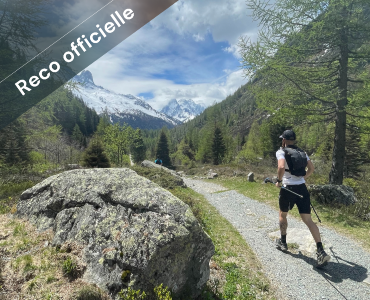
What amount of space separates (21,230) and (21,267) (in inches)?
60.1

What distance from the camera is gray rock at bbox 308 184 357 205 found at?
8.72 meters

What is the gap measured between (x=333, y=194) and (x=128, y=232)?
30.9ft

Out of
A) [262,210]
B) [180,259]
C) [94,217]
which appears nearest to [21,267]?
[94,217]

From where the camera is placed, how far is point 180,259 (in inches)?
129

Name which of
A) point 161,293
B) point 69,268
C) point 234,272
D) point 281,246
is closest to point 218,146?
point 281,246

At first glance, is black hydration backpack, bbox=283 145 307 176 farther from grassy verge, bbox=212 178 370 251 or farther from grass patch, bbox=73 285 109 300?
grass patch, bbox=73 285 109 300

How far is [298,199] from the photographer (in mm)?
4875

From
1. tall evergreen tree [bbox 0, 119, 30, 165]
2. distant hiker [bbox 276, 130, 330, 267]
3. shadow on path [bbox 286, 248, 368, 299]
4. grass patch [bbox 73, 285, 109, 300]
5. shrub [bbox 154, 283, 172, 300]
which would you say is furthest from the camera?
tall evergreen tree [bbox 0, 119, 30, 165]

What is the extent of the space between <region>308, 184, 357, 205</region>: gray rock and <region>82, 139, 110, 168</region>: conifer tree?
15.1 m

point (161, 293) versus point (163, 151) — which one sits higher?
point (163, 151)

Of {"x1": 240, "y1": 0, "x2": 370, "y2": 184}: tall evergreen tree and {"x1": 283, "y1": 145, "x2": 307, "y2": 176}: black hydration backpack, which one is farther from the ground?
{"x1": 240, "y1": 0, "x2": 370, "y2": 184}: tall evergreen tree

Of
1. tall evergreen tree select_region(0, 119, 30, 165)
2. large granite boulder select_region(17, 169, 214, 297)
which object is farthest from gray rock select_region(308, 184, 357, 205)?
tall evergreen tree select_region(0, 119, 30, 165)

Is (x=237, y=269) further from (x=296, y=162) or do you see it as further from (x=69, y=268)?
(x=69, y=268)

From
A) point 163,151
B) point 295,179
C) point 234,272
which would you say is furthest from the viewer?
point 163,151
